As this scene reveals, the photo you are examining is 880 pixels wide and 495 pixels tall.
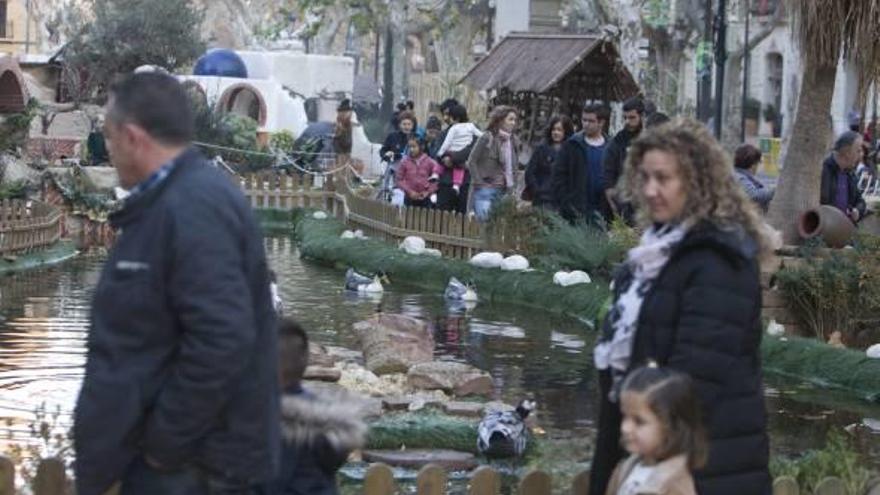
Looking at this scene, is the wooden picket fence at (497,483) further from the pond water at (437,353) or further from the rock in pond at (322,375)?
the rock in pond at (322,375)

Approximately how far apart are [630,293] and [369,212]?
1824 centimetres

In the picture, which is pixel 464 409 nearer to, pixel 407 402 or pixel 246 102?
pixel 407 402

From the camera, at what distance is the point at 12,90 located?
94.8 ft

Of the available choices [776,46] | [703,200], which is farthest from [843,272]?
[776,46]

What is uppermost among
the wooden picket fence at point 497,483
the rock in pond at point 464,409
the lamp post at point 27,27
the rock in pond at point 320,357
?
the lamp post at point 27,27

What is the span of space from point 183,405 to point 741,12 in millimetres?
60032

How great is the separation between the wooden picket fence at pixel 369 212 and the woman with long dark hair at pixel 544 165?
81 centimetres

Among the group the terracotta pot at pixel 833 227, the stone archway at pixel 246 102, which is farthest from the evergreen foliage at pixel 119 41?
the terracotta pot at pixel 833 227

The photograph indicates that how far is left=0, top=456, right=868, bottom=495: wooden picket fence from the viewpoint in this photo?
693 centimetres

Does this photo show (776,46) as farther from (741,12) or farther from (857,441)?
(857,441)

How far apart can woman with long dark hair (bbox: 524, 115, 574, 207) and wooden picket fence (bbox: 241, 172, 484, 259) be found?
811mm

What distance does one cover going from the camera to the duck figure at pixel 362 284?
1841 cm

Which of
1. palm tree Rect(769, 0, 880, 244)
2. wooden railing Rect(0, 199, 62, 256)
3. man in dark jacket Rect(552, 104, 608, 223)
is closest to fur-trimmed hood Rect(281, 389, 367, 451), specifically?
palm tree Rect(769, 0, 880, 244)

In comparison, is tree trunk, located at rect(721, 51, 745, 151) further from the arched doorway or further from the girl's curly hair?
the girl's curly hair
